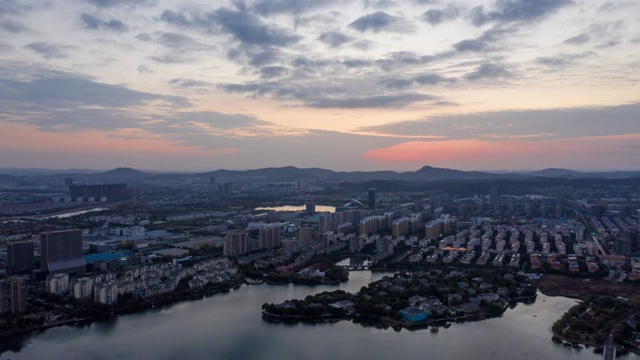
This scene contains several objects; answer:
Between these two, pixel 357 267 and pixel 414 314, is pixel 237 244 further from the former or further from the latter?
pixel 414 314

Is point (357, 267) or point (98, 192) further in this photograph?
point (98, 192)

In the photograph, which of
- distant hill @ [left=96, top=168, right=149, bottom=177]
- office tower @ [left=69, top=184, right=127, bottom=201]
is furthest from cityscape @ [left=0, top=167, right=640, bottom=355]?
distant hill @ [left=96, top=168, right=149, bottom=177]

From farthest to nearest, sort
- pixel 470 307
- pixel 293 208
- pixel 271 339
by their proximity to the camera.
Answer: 1. pixel 293 208
2. pixel 470 307
3. pixel 271 339

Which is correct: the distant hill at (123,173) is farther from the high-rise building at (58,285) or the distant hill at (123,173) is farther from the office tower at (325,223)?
the high-rise building at (58,285)

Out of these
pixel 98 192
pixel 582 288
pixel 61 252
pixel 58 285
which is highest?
pixel 98 192

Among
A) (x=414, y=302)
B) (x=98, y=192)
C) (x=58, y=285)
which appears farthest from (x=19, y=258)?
(x=98, y=192)
